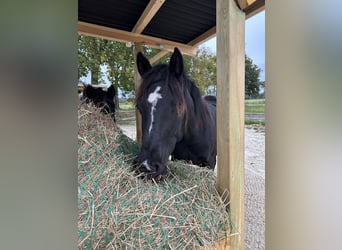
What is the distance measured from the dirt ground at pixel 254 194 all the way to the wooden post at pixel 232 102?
158mm

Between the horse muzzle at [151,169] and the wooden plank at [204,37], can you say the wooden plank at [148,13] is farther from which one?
the horse muzzle at [151,169]

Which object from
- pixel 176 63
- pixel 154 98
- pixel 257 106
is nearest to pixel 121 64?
pixel 176 63

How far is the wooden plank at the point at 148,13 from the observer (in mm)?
2475

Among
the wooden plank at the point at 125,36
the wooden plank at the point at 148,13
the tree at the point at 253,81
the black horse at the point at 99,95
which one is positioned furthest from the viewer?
the black horse at the point at 99,95

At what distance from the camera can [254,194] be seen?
15.3 ft

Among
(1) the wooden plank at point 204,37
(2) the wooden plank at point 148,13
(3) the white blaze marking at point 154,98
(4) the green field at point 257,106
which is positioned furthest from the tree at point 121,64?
(3) the white blaze marking at point 154,98

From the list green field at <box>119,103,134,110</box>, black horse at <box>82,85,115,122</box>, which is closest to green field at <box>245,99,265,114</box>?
black horse at <box>82,85,115,122</box>

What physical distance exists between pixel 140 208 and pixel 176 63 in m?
1.22

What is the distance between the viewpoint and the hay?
1035 millimetres

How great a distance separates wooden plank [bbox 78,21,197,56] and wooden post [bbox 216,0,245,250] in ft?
8.09

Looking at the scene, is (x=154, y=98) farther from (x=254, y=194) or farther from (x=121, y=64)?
(x=121, y=64)

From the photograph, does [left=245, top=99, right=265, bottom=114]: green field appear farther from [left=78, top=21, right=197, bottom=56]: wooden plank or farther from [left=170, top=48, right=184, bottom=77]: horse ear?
[left=78, top=21, right=197, bottom=56]: wooden plank

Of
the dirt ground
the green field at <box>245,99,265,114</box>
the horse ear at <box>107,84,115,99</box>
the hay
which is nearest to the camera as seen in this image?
the green field at <box>245,99,265,114</box>

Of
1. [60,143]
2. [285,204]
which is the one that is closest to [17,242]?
[60,143]
